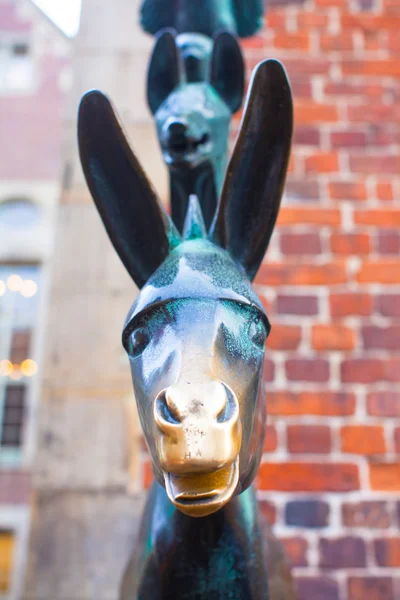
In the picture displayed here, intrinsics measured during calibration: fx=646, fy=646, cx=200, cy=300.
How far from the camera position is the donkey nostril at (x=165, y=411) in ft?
1.14

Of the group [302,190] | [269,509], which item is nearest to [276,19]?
[302,190]

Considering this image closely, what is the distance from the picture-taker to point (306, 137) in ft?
3.94

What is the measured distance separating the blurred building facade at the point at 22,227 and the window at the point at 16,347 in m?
0.01

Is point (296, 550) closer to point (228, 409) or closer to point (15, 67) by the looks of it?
point (228, 409)

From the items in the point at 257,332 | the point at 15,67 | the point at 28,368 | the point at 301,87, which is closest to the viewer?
the point at 257,332

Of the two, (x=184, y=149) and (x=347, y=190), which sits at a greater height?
(x=347, y=190)

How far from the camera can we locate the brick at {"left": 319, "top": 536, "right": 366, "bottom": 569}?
0.93 meters

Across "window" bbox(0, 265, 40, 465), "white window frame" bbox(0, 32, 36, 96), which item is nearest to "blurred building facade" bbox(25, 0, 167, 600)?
"window" bbox(0, 265, 40, 465)

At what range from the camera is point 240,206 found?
1.65 feet

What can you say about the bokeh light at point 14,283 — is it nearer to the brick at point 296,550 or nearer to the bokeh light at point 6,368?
the bokeh light at point 6,368

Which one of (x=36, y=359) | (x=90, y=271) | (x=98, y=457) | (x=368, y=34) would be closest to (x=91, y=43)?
(x=90, y=271)

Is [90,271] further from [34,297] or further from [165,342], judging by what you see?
[34,297]

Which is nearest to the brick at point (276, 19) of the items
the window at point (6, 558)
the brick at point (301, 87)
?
the brick at point (301, 87)

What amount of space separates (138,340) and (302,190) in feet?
2.61
